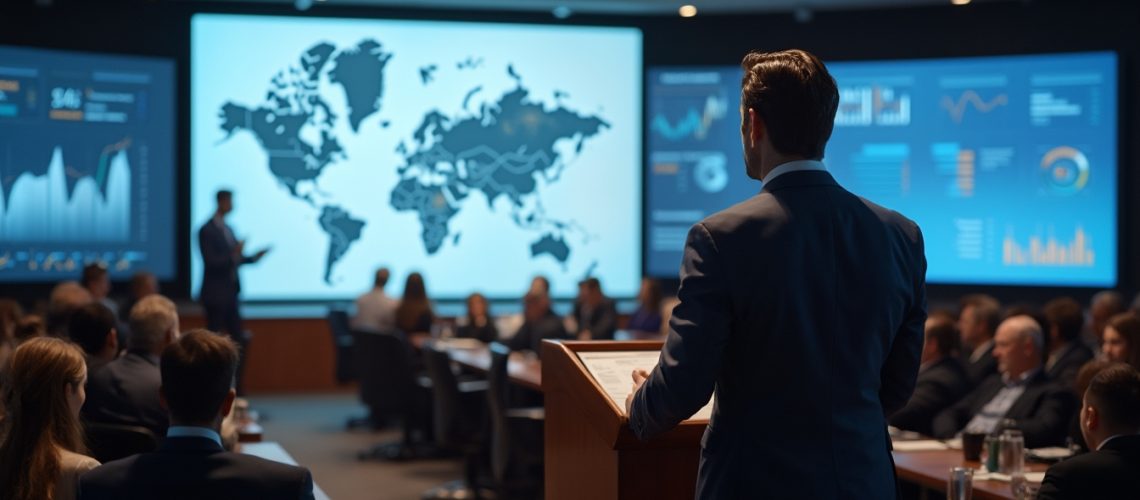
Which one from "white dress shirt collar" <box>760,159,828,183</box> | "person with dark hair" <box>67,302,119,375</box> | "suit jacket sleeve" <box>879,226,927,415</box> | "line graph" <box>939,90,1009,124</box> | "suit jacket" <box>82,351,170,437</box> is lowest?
"suit jacket" <box>82,351,170,437</box>

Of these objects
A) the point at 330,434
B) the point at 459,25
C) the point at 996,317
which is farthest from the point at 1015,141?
the point at 330,434

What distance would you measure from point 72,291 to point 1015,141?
25.4 feet

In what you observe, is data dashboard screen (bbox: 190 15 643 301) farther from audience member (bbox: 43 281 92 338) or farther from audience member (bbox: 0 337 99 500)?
audience member (bbox: 0 337 99 500)

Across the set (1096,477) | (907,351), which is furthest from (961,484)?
(907,351)

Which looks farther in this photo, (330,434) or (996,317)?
(330,434)

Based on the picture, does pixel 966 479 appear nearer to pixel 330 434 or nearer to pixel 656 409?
pixel 656 409

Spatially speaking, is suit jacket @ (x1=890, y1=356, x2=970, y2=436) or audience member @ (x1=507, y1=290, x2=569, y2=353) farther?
audience member @ (x1=507, y1=290, x2=569, y2=353)

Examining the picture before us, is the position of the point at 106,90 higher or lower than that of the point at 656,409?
higher

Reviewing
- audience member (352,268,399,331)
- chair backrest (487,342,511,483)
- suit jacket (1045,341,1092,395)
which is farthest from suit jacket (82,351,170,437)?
audience member (352,268,399,331)

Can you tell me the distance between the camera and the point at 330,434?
972 centimetres

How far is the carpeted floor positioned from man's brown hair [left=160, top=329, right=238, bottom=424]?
5019 mm

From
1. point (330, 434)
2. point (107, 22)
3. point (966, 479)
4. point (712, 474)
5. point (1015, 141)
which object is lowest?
point (330, 434)

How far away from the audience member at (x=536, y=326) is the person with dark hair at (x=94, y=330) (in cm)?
410

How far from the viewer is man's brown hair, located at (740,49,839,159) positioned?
2.12 meters
